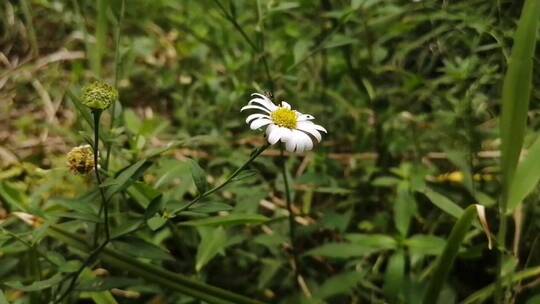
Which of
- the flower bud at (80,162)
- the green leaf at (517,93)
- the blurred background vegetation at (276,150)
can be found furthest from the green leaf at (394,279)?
the flower bud at (80,162)

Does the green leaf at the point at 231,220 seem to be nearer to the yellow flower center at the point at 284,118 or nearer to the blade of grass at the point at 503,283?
the yellow flower center at the point at 284,118

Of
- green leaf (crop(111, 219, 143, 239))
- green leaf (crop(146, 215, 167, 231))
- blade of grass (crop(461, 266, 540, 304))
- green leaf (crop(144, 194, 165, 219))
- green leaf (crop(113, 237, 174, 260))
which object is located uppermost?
green leaf (crop(144, 194, 165, 219))

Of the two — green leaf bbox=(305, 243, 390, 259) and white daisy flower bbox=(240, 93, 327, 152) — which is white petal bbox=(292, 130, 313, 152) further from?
green leaf bbox=(305, 243, 390, 259)

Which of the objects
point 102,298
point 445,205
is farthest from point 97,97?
point 445,205

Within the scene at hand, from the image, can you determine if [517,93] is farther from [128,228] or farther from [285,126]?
[128,228]

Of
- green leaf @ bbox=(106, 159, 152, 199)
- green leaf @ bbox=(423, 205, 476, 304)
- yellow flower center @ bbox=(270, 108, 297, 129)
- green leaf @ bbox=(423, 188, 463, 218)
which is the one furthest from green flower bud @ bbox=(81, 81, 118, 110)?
green leaf @ bbox=(423, 188, 463, 218)

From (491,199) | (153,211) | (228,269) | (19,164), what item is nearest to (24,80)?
(19,164)
